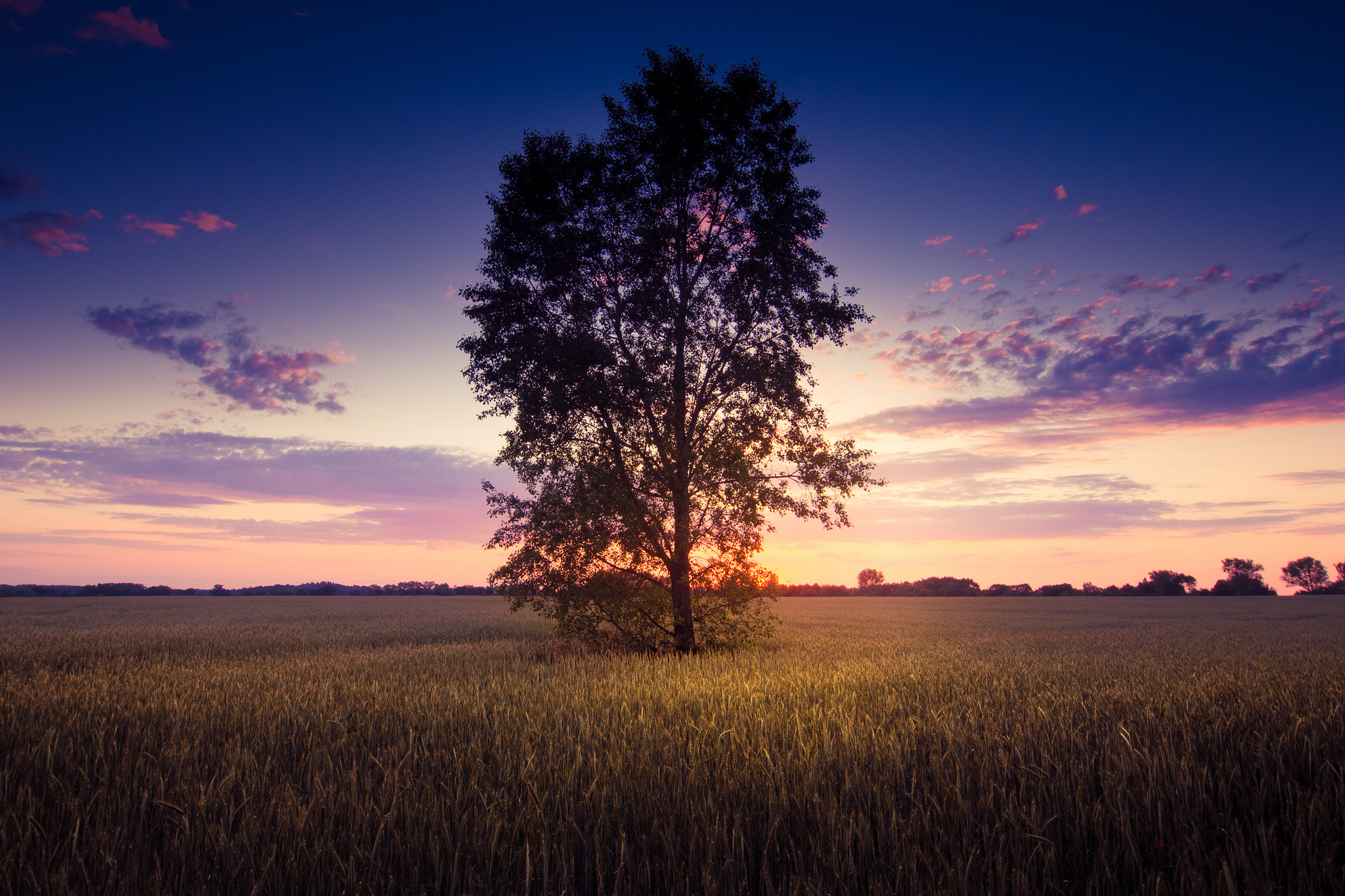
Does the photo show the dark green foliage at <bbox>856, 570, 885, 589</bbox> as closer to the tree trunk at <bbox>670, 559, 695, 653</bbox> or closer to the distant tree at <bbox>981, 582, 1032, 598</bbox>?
the distant tree at <bbox>981, 582, 1032, 598</bbox>

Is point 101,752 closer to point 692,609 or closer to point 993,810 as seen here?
point 993,810

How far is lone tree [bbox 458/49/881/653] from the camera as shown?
44.5 feet

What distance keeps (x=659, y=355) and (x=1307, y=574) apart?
189045mm

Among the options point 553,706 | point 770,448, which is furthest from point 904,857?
point 770,448

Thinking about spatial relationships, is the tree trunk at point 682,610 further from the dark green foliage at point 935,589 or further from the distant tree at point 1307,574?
the distant tree at point 1307,574

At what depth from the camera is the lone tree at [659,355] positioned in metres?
13.6

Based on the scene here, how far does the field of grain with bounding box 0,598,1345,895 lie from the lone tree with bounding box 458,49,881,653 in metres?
4.66

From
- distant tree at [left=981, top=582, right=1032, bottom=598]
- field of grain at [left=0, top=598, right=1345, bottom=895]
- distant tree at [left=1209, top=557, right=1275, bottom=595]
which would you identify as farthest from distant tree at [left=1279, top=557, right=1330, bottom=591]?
field of grain at [left=0, top=598, right=1345, bottom=895]

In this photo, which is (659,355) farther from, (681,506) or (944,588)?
(944,588)

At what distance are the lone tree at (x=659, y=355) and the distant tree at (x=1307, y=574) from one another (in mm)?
182481

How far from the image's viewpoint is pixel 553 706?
671cm

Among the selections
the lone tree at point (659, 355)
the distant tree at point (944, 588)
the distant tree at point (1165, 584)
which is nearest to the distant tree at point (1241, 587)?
the distant tree at point (1165, 584)

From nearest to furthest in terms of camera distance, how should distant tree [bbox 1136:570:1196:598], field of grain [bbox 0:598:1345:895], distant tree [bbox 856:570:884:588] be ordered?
field of grain [bbox 0:598:1345:895], distant tree [bbox 1136:570:1196:598], distant tree [bbox 856:570:884:588]

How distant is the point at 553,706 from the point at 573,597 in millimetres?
6808
